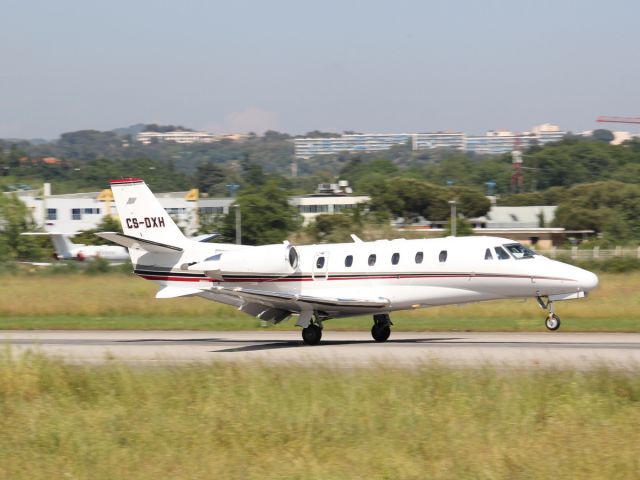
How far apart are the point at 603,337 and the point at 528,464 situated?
14.5m

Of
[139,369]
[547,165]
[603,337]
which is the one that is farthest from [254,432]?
[547,165]

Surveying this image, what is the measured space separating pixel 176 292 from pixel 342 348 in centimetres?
502

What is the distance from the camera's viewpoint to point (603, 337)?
78.9ft

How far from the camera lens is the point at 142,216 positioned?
26.3 metres

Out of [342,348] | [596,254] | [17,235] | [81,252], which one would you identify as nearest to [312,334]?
[342,348]

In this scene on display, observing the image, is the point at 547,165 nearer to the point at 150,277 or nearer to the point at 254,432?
the point at 150,277

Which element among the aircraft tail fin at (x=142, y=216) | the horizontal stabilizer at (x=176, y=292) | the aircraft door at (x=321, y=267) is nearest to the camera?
the aircraft door at (x=321, y=267)

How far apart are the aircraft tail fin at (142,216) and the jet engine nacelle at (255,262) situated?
1.54 metres

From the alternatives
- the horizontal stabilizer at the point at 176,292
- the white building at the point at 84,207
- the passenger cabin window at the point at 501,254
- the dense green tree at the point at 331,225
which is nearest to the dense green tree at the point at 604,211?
the white building at the point at 84,207

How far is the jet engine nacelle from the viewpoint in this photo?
80.2 feet

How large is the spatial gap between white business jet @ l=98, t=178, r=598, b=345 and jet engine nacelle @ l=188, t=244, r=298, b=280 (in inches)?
1.0

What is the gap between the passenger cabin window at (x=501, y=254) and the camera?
23.3 metres

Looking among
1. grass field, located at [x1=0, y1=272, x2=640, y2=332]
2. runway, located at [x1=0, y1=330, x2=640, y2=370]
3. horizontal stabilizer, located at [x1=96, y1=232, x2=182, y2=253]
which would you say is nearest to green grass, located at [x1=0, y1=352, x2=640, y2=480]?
runway, located at [x1=0, y1=330, x2=640, y2=370]

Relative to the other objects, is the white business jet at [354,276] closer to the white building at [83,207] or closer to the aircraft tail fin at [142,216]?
the aircraft tail fin at [142,216]
